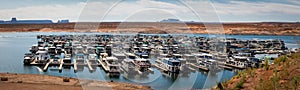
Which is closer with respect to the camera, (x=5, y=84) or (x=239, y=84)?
(x=239, y=84)

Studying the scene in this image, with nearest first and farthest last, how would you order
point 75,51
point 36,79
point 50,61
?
point 36,79, point 50,61, point 75,51

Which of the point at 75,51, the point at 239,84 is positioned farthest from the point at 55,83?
the point at 75,51

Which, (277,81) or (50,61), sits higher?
(277,81)

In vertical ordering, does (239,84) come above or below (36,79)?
above

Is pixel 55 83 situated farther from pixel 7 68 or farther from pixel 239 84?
pixel 239 84

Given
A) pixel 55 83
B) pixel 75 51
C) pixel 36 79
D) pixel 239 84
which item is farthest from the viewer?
pixel 75 51

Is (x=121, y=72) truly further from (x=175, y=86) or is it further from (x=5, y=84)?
(x=5, y=84)

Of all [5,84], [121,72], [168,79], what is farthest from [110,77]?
[5,84]

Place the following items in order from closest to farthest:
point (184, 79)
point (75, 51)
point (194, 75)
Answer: point (184, 79) → point (194, 75) → point (75, 51)

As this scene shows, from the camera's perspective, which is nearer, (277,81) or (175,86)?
(277,81)
